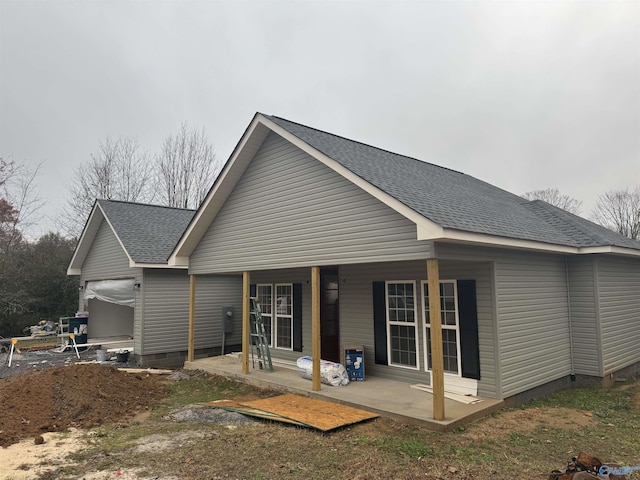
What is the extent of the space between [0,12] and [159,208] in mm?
8667

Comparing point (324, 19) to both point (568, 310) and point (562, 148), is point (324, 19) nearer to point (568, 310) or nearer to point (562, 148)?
point (568, 310)

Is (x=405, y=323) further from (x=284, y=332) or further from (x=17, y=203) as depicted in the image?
(x=17, y=203)

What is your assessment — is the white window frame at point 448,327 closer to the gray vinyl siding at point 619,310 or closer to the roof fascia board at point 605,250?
the roof fascia board at point 605,250

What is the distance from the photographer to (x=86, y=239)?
1573 centimetres

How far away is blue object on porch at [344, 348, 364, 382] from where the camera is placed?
27.5 feet

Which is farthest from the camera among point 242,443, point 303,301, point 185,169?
point 185,169

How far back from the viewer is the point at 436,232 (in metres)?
5.45

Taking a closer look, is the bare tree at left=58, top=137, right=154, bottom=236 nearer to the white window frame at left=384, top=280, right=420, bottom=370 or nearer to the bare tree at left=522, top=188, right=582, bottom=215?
the white window frame at left=384, top=280, right=420, bottom=370

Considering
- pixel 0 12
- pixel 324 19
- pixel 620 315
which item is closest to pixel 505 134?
pixel 324 19

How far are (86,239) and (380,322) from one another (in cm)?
1276

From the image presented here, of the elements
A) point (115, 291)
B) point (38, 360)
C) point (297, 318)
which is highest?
point (115, 291)

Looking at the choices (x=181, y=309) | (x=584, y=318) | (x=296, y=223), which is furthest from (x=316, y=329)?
(x=181, y=309)

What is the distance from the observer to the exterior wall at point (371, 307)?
6852 mm

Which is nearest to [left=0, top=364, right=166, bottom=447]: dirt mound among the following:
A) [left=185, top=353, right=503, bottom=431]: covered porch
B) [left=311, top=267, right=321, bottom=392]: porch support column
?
[left=185, top=353, right=503, bottom=431]: covered porch
